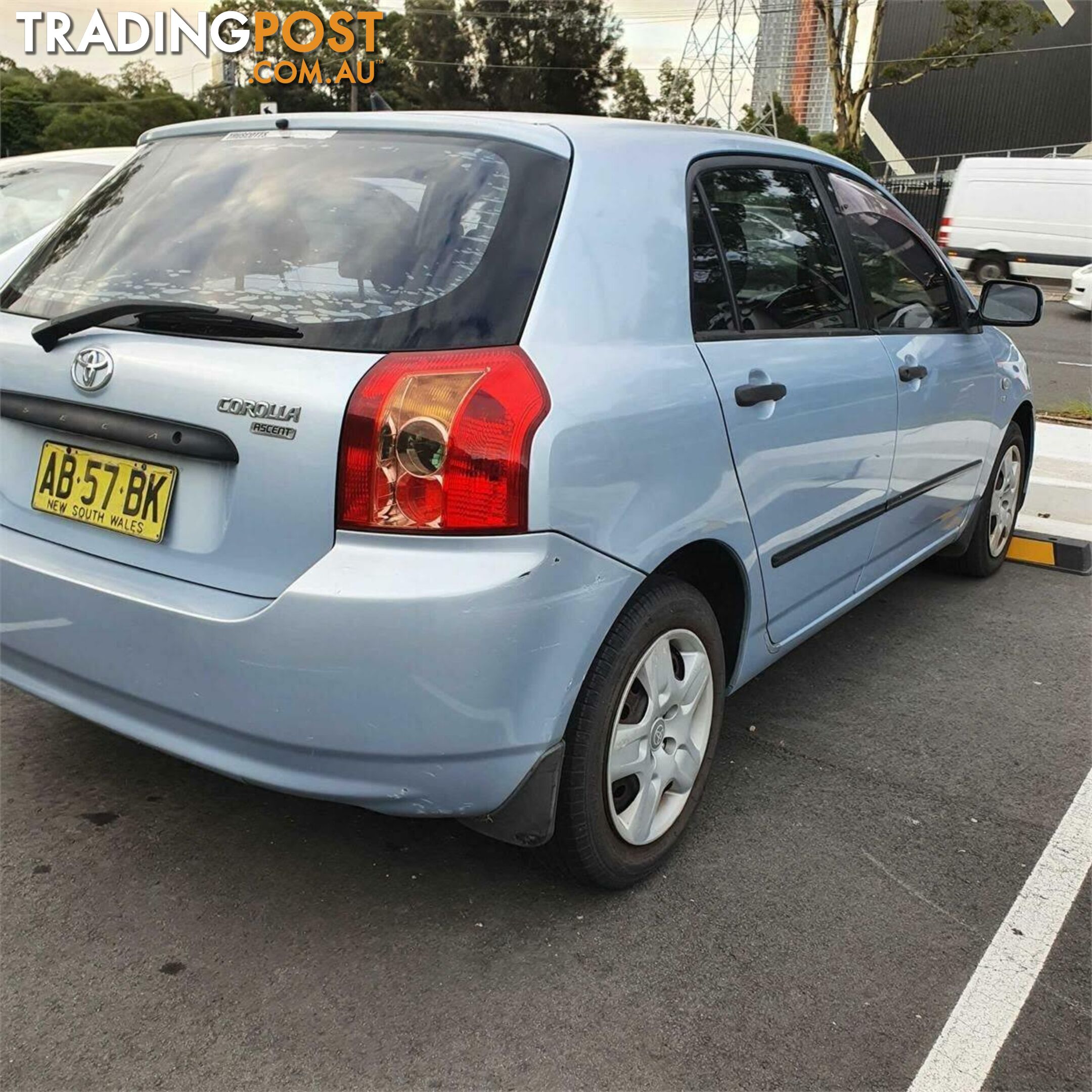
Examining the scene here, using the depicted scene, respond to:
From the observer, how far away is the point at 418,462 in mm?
2033

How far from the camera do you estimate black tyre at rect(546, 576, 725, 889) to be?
2.31 m

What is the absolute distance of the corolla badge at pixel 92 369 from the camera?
89.8 inches

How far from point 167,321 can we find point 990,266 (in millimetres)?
23401

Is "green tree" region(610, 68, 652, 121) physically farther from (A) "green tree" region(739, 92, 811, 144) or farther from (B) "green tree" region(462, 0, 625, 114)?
(A) "green tree" region(739, 92, 811, 144)

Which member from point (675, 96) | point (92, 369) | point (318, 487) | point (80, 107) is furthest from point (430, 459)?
point (80, 107)

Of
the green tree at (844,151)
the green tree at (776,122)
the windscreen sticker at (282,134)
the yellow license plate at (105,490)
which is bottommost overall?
→ the yellow license plate at (105,490)

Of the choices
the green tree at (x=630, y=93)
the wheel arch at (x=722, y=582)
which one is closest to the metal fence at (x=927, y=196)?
the green tree at (x=630, y=93)

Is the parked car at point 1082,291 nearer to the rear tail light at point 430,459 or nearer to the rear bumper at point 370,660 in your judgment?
the rear bumper at point 370,660

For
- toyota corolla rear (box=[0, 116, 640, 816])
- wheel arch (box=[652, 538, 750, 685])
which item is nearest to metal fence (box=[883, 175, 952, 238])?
wheel arch (box=[652, 538, 750, 685])

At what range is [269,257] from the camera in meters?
2.34

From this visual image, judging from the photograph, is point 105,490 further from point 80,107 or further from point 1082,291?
point 80,107

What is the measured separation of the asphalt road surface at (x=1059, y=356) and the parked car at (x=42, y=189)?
19.1ft

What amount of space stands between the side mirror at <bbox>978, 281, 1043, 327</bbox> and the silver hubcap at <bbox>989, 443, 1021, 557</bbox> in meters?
0.79

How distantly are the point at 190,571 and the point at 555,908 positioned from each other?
3.56ft
